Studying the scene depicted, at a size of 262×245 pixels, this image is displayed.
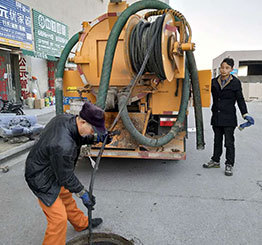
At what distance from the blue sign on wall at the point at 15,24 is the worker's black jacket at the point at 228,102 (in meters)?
7.91

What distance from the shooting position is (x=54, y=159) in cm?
173

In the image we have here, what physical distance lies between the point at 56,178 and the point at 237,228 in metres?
1.85

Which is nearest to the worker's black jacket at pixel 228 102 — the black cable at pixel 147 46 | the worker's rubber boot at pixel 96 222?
the black cable at pixel 147 46

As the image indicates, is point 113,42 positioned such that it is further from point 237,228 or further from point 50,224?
point 237,228

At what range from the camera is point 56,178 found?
6.46 ft

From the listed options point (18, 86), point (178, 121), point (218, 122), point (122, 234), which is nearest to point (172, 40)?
point (178, 121)

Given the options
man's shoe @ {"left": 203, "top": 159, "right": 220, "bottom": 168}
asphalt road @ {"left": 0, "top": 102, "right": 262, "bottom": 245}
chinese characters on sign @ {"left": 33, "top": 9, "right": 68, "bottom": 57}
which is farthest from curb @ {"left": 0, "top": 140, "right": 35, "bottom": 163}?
chinese characters on sign @ {"left": 33, "top": 9, "right": 68, "bottom": 57}

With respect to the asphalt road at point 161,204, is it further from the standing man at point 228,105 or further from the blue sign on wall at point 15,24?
the blue sign on wall at point 15,24

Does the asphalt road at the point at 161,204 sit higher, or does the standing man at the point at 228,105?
the standing man at the point at 228,105

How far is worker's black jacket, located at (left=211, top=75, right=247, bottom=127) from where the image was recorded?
385 centimetres

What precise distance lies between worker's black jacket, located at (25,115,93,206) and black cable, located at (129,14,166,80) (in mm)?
1702

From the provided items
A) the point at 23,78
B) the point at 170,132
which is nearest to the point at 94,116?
the point at 170,132

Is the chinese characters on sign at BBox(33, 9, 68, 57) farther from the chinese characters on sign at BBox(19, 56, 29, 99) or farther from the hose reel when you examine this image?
the hose reel

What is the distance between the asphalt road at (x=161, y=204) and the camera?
2414mm
